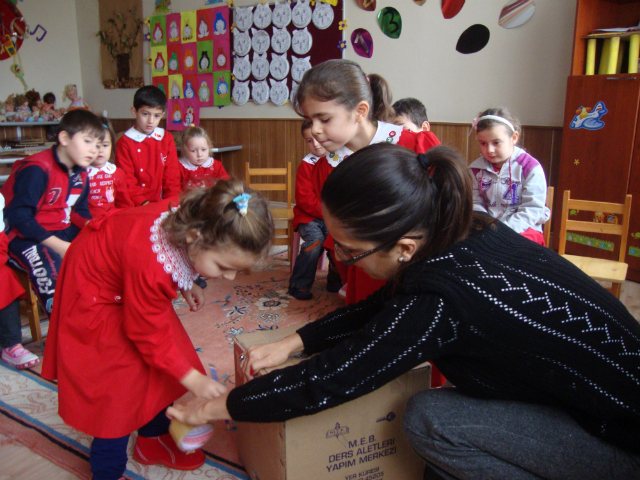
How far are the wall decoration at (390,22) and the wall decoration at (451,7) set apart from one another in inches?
15.2

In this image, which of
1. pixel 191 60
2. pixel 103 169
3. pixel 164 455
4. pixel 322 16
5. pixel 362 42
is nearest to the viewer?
pixel 164 455

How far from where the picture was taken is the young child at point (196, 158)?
3182mm

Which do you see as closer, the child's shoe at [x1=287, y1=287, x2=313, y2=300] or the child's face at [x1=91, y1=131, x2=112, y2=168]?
the child's face at [x1=91, y1=131, x2=112, y2=168]

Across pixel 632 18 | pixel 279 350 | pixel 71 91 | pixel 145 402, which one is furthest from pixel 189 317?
pixel 71 91

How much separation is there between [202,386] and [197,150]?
2335mm

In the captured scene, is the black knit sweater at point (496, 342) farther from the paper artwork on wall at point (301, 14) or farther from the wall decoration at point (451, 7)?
the paper artwork on wall at point (301, 14)

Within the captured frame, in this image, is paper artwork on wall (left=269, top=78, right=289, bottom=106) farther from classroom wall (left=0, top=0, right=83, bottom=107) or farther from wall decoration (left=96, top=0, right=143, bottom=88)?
classroom wall (left=0, top=0, right=83, bottom=107)

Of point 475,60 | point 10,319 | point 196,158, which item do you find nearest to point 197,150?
point 196,158

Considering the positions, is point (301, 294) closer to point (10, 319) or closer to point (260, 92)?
point (10, 319)

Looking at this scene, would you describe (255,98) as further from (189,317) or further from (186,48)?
(189,317)

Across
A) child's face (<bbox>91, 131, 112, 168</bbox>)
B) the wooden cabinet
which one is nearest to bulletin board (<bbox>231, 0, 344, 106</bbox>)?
the wooden cabinet

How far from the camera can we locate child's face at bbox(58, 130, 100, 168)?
1935mm

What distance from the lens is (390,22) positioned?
4.10m

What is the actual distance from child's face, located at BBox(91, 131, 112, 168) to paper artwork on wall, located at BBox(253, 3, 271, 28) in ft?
9.60
